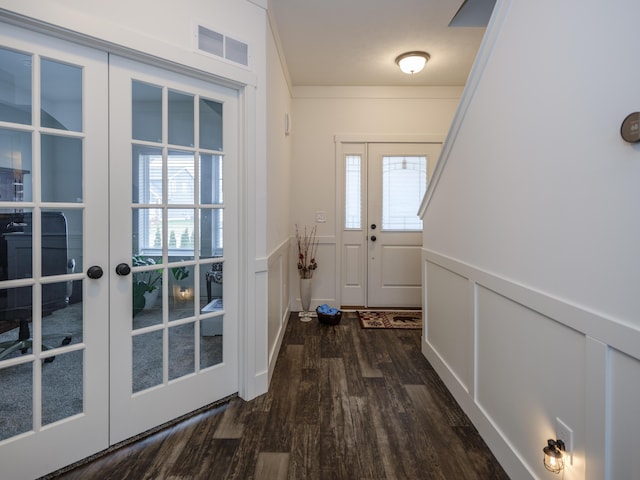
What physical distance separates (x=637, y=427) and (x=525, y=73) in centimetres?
125

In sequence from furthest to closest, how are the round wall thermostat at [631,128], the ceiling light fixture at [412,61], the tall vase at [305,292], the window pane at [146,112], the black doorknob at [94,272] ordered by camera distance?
the tall vase at [305,292] → the ceiling light fixture at [412,61] → the window pane at [146,112] → the black doorknob at [94,272] → the round wall thermostat at [631,128]

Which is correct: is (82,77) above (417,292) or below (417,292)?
above

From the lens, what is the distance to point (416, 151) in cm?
408

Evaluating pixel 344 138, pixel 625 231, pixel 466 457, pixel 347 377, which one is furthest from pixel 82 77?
pixel 344 138

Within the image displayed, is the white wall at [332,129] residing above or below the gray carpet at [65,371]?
above

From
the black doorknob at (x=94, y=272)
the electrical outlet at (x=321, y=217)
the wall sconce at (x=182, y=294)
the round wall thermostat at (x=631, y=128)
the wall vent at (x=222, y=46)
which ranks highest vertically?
the wall vent at (x=222, y=46)

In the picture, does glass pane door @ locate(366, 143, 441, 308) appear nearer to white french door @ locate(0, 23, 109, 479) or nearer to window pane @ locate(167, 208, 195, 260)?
window pane @ locate(167, 208, 195, 260)

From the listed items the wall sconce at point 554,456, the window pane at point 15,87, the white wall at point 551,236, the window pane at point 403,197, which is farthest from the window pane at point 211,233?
the window pane at point 403,197

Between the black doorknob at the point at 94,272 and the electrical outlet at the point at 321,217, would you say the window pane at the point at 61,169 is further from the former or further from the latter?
the electrical outlet at the point at 321,217

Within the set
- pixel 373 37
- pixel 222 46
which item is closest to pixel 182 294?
pixel 222 46

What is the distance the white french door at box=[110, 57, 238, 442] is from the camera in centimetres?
163

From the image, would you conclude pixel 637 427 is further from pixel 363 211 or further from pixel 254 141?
pixel 363 211

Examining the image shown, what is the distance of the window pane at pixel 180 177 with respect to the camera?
1.80m

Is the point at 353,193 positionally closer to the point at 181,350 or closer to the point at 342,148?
the point at 342,148
